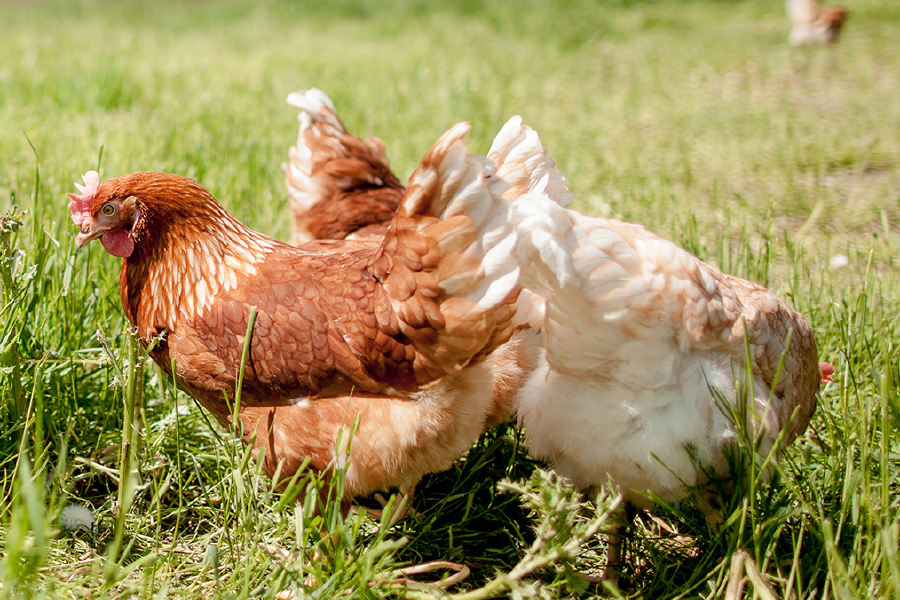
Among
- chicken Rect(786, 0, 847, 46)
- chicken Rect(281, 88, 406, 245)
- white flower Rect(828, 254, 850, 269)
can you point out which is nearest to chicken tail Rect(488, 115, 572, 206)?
chicken Rect(281, 88, 406, 245)

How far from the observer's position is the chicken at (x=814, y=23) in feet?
23.7

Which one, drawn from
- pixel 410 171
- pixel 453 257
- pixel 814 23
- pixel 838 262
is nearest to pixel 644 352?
pixel 453 257

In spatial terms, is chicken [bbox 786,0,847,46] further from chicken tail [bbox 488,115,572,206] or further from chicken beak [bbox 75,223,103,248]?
chicken beak [bbox 75,223,103,248]

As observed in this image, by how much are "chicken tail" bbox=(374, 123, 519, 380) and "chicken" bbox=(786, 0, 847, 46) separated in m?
7.18

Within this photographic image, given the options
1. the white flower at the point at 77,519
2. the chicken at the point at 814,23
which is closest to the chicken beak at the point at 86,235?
the white flower at the point at 77,519

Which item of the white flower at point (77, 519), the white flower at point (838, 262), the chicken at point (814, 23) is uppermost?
the chicken at point (814, 23)

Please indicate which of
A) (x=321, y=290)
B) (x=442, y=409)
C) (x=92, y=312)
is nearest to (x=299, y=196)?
(x=92, y=312)

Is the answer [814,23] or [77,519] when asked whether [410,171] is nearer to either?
[77,519]

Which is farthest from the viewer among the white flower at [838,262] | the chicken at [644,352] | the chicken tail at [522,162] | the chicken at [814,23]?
the chicken at [814,23]

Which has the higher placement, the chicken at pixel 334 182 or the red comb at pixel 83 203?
the red comb at pixel 83 203

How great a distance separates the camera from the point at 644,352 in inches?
63.7

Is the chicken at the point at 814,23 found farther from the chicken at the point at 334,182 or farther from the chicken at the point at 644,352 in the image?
the chicken at the point at 644,352

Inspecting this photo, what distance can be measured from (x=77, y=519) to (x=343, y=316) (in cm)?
95

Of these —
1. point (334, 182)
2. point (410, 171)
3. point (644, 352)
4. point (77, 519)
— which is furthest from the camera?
point (410, 171)
